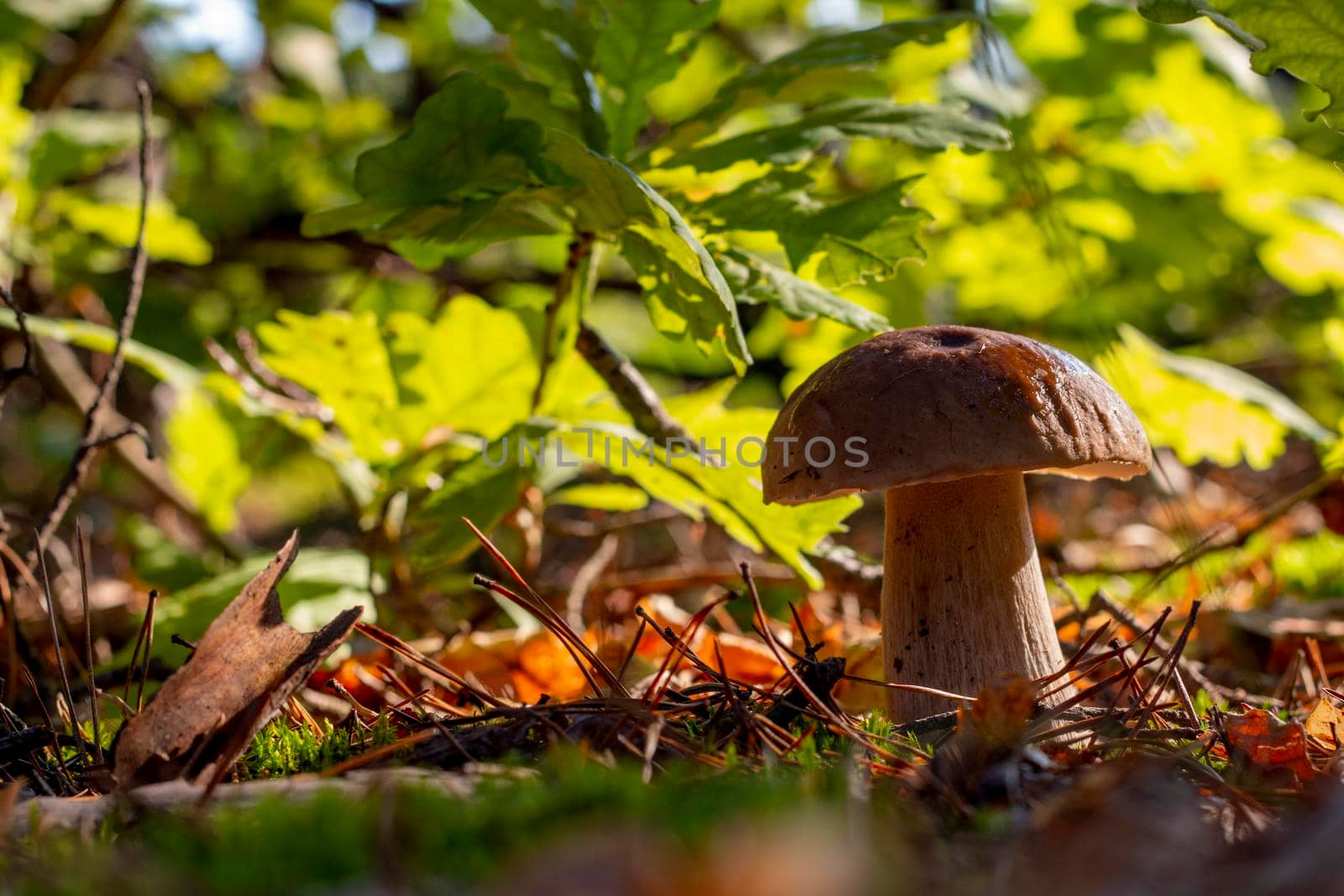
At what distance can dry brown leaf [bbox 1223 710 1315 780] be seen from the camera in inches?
55.7

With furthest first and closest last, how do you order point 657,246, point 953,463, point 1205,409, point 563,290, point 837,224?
point 1205,409 < point 563,290 < point 837,224 < point 657,246 < point 953,463

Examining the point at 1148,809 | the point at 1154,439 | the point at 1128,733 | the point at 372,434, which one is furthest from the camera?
the point at 1154,439

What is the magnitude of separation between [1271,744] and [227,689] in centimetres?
159

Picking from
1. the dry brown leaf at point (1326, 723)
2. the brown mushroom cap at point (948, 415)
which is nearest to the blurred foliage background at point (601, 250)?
the brown mushroom cap at point (948, 415)

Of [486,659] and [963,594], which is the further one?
[486,659]

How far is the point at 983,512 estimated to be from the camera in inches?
73.3

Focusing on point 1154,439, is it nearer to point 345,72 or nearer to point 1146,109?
point 1146,109

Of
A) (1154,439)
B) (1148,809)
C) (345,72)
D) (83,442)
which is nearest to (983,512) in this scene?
(1148,809)

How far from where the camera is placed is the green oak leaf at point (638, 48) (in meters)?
1.99

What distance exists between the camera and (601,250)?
2.31 m

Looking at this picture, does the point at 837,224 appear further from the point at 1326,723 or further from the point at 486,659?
the point at 486,659

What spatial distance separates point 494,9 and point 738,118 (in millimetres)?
1598

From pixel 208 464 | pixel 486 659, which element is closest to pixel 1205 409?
pixel 486 659

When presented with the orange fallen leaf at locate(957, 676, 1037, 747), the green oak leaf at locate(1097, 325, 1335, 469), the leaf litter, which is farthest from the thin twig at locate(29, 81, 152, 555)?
the green oak leaf at locate(1097, 325, 1335, 469)
